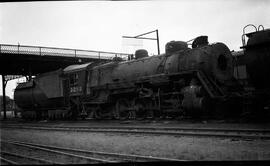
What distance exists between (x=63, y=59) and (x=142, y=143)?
2140 centimetres

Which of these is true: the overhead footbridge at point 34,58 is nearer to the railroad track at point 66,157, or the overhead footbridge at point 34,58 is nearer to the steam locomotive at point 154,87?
the steam locomotive at point 154,87

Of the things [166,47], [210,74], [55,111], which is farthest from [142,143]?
[55,111]

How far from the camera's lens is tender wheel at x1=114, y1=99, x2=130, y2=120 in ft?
53.3

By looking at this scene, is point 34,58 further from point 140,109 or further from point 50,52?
point 140,109

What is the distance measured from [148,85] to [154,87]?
379 millimetres

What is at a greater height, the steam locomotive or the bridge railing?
the bridge railing

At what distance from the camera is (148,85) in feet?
49.2

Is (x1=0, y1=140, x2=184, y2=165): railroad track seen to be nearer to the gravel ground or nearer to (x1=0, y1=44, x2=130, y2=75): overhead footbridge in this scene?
the gravel ground

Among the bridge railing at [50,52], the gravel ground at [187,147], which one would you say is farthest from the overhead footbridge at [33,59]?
the gravel ground at [187,147]

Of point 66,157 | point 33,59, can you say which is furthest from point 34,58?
point 66,157

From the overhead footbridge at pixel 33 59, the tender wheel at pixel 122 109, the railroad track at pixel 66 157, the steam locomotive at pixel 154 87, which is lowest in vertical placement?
the railroad track at pixel 66 157

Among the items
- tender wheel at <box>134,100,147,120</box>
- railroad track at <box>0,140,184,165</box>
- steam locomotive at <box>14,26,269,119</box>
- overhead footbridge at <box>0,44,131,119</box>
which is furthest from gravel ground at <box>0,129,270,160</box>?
overhead footbridge at <box>0,44,131,119</box>

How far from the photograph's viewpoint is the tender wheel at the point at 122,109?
16.2 m

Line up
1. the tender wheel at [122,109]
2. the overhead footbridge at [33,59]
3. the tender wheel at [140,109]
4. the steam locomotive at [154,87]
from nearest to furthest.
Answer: the steam locomotive at [154,87] → the tender wheel at [140,109] → the tender wheel at [122,109] → the overhead footbridge at [33,59]
